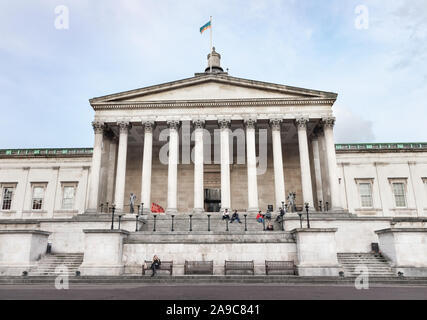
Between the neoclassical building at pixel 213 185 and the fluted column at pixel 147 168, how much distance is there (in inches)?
4.9

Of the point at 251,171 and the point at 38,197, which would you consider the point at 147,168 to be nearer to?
the point at 251,171

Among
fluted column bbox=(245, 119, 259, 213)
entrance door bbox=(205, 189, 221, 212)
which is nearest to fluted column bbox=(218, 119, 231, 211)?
fluted column bbox=(245, 119, 259, 213)

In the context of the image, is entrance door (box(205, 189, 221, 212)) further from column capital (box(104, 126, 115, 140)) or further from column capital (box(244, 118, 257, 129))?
column capital (box(104, 126, 115, 140))

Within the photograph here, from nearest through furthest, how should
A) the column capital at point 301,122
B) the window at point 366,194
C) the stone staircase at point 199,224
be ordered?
the stone staircase at point 199,224 < the column capital at point 301,122 < the window at point 366,194

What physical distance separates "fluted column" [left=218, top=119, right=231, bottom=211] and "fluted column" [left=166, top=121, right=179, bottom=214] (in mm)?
4309

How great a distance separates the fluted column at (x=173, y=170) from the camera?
30.0 m

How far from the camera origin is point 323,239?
18.1 meters

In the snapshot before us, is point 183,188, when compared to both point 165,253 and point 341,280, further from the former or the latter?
point 341,280

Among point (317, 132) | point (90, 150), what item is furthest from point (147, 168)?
point (317, 132)

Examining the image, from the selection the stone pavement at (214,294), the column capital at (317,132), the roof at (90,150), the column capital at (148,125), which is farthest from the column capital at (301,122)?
the stone pavement at (214,294)

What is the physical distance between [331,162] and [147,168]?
56.4 ft

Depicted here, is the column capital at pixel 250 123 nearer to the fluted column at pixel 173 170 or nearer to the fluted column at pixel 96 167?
the fluted column at pixel 173 170
